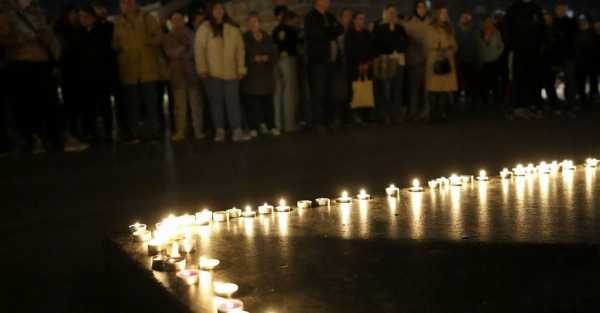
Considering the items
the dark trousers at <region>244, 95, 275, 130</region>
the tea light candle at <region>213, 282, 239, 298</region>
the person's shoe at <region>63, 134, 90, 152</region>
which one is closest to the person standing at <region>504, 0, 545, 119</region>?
the dark trousers at <region>244, 95, 275, 130</region>

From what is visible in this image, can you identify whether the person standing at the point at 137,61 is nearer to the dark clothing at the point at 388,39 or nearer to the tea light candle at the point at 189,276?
the dark clothing at the point at 388,39

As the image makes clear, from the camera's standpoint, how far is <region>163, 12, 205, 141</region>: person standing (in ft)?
28.5

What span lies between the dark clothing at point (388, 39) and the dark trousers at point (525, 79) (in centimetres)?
184

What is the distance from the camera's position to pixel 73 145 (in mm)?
7961

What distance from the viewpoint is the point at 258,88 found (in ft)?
30.0

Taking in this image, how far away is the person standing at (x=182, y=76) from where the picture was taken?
28.5ft

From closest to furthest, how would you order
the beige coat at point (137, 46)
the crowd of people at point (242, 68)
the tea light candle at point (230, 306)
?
1. the tea light candle at point (230, 306)
2. the crowd of people at point (242, 68)
3. the beige coat at point (137, 46)

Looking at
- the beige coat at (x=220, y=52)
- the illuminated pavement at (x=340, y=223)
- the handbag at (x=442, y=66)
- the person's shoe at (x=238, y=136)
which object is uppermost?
the beige coat at (x=220, y=52)

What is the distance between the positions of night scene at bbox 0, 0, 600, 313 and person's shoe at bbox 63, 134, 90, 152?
0.15ft

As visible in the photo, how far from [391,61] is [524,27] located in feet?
6.48

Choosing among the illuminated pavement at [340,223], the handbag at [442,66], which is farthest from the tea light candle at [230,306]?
the handbag at [442,66]

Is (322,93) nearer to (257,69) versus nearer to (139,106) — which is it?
(257,69)

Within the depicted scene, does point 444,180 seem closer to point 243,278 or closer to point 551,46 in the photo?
point 243,278

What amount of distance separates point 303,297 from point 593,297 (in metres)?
0.99
